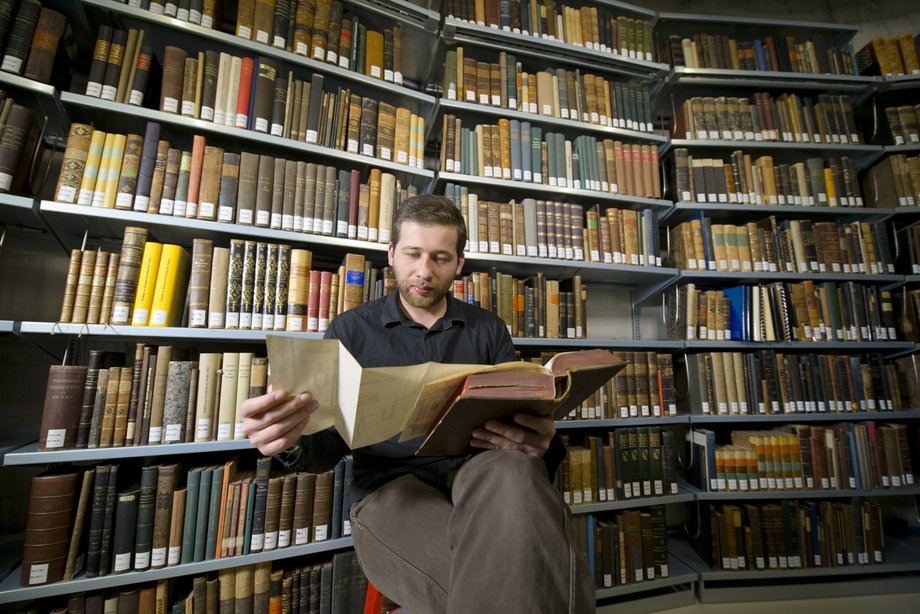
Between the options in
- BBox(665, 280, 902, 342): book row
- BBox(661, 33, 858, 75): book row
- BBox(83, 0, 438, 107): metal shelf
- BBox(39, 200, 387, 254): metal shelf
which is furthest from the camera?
BBox(661, 33, 858, 75): book row

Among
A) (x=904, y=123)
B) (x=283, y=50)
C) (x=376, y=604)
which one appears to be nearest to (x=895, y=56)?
A: (x=904, y=123)

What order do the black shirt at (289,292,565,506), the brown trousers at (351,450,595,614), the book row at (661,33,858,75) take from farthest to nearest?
the book row at (661,33,858,75), the black shirt at (289,292,565,506), the brown trousers at (351,450,595,614)

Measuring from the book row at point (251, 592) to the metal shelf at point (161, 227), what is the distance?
131cm

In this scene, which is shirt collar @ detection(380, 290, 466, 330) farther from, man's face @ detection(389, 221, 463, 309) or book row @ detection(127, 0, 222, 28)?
book row @ detection(127, 0, 222, 28)

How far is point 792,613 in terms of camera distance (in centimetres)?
170

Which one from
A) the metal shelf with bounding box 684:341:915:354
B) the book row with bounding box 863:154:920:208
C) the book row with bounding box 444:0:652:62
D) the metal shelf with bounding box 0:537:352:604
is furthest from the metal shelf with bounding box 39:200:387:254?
the book row with bounding box 863:154:920:208

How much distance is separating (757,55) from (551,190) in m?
1.82

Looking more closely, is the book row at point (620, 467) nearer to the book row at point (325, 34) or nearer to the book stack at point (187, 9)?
the book row at point (325, 34)

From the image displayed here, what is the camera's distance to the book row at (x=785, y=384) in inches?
74.9

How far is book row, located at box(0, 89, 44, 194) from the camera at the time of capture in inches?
44.4

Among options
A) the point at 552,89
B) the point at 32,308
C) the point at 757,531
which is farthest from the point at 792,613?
the point at 32,308

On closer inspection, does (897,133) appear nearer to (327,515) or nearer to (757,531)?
(757,531)

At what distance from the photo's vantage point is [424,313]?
4.08 ft

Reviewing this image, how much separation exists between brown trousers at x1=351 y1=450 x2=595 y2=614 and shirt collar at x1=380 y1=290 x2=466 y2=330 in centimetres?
59
